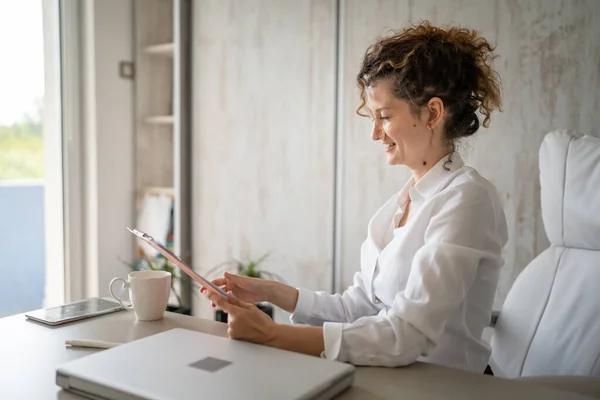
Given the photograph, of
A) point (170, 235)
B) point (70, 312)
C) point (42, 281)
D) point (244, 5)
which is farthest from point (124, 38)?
point (70, 312)

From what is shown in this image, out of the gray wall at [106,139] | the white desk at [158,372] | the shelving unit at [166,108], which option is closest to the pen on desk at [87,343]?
the white desk at [158,372]

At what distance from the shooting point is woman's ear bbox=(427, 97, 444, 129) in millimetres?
1241

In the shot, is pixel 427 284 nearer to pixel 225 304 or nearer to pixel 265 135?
pixel 225 304

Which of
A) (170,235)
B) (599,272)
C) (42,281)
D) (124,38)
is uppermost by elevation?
(124,38)

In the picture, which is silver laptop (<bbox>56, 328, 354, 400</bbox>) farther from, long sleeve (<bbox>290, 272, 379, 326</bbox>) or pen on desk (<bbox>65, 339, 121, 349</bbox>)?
long sleeve (<bbox>290, 272, 379, 326</bbox>)

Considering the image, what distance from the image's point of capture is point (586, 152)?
1.44m

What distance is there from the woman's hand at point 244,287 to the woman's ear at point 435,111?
515mm

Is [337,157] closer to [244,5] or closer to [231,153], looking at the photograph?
[231,153]

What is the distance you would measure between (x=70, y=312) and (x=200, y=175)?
1828mm

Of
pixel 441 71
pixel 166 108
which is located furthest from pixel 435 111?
pixel 166 108

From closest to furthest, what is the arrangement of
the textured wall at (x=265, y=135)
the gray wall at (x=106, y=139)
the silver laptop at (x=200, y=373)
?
1. the silver laptop at (x=200, y=373)
2. the textured wall at (x=265, y=135)
3. the gray wall at (x=106, y=139)

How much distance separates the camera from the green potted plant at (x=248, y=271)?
2.64 m

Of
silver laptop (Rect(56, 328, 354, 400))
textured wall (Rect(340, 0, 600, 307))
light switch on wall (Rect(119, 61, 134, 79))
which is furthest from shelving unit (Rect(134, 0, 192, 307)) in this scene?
silver laptop (Rect(56, 328, 354, 400))

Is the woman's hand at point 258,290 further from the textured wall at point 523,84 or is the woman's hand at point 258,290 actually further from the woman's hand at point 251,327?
the textured wall at point 523,84
